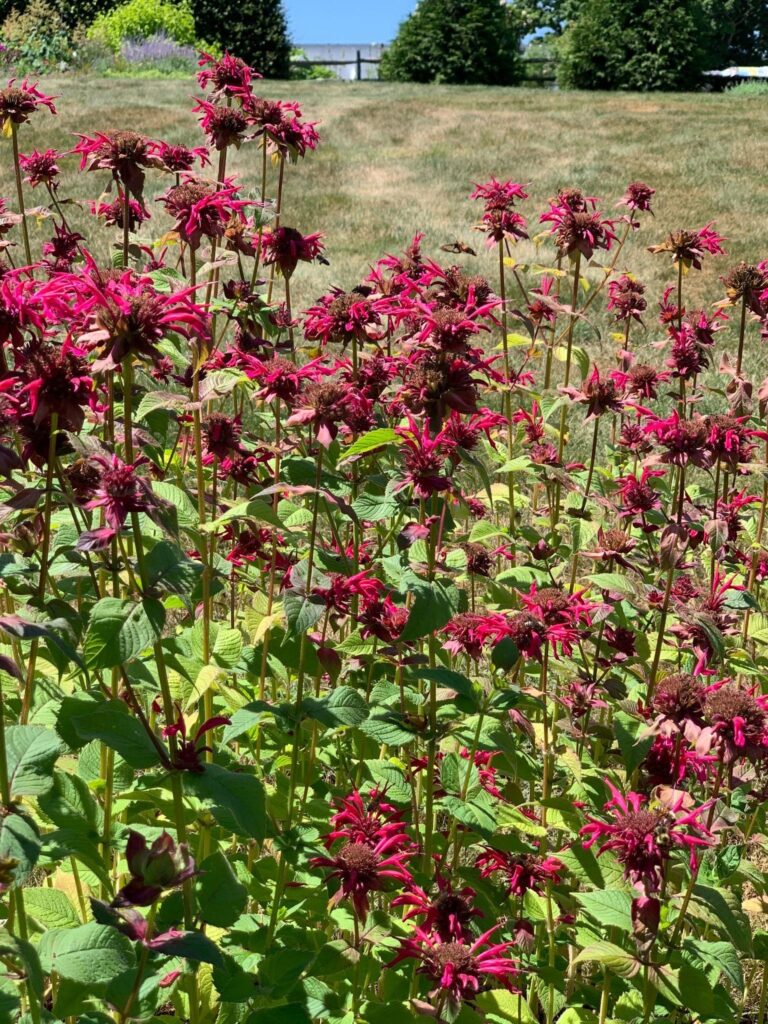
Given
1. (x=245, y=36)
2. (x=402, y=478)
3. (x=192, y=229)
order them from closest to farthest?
1. (x=402, y=478)
2. (x=192, y=229)
3. (x=245, y=36)

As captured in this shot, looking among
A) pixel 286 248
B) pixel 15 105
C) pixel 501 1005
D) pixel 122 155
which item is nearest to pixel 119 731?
pixel 501 1005

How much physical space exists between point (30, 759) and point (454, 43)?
2226 centimetres

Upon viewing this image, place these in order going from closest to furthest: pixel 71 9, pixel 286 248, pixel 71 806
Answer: pixel 71 806
pixel 286 248
pixel 71 9

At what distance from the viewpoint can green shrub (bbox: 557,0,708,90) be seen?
21.0 metres

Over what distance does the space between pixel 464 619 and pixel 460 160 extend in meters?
11.3

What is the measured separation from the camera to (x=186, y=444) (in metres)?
2.38

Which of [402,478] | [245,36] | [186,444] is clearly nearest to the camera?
[402,478]

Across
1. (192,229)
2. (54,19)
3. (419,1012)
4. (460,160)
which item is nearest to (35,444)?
(192,229)

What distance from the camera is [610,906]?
142 centimetres

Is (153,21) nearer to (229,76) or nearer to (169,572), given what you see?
(229,76)

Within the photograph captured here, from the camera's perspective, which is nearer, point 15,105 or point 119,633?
point 119,633

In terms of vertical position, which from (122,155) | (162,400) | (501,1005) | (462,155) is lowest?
(501,1005)

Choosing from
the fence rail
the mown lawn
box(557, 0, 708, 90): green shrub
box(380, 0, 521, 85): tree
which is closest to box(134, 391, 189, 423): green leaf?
the mown lawn

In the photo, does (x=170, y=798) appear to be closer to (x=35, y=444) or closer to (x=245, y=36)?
(x=35, y=444)
